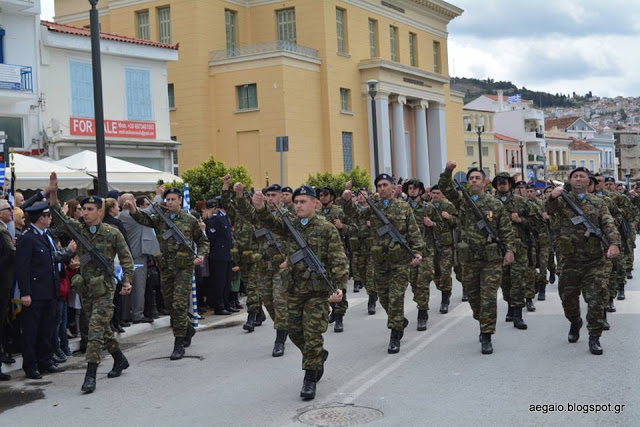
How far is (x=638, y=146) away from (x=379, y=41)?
93.2m

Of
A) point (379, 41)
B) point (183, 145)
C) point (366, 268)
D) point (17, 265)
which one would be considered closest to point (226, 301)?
point (366, 268)

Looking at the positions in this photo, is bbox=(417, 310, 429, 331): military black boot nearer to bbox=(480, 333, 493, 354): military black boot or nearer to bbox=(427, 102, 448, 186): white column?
bbox=(480, 333, 493, 354): military black boot

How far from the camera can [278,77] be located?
42406 millimetres

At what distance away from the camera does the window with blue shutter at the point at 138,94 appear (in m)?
32.4

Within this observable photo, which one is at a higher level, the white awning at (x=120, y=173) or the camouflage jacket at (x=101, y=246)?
the white awning at (x=120, y=173)

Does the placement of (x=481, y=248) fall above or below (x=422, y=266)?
above

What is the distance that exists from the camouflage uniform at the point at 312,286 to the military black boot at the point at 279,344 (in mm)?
2041

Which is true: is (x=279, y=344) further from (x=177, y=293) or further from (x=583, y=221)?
(x=583, y=221)

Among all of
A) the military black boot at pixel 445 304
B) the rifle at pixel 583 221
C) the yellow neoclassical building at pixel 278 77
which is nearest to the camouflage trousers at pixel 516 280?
the military black boot at pixel 445 304

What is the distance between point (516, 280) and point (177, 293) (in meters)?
4.83

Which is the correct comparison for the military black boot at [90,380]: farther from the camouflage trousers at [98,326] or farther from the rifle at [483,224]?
the rifle at [483,224]

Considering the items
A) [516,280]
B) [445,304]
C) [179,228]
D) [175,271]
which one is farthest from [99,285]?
[445,304]

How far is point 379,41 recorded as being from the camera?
5141 centimetres

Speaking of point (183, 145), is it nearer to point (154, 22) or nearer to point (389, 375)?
Result: point (154, 22)
